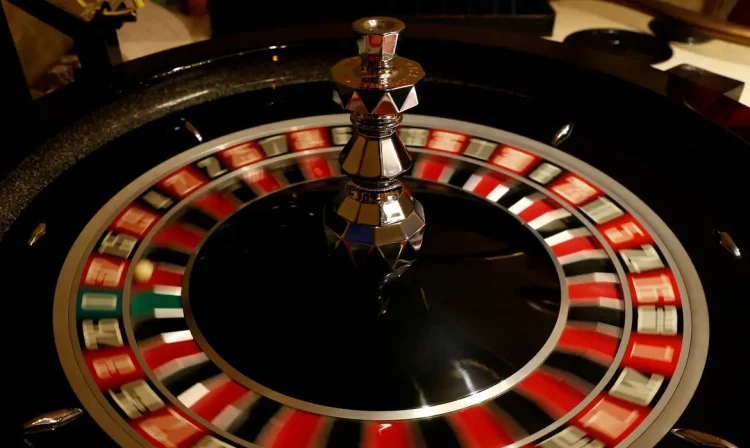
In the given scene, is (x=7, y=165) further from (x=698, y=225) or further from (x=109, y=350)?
(x=698, y=225)

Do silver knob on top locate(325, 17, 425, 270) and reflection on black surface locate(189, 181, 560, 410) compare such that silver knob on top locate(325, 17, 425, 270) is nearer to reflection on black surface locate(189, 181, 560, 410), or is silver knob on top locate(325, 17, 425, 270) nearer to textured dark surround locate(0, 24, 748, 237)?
reflection on black surface locate(189, 181, 560, 410)

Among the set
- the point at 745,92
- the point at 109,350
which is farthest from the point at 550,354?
the point at 745,92

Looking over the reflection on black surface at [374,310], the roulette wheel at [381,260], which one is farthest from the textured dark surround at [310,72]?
the reflection on black surface at [374,310]

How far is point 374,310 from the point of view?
3.38 feet

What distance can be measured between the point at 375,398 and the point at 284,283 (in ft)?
0.89

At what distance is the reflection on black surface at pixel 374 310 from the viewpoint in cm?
92

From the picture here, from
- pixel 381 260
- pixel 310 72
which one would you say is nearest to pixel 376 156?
pixel 381 260

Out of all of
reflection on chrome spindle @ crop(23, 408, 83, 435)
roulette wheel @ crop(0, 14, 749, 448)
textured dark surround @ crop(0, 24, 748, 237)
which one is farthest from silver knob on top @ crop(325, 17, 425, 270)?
textured dark surround @ crop(0, 24, 748, 237)

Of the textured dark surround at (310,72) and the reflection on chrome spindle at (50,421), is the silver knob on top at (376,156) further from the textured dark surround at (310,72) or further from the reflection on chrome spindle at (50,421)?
the textured dark surround at (310,72)

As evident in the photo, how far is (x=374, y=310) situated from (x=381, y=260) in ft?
0.29

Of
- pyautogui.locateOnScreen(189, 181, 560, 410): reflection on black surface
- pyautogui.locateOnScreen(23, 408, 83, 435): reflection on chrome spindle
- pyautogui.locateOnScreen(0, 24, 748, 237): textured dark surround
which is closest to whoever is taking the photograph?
pyautogui.locateOnScreen(23, 408, 83, 435): reflection on chrome spindle

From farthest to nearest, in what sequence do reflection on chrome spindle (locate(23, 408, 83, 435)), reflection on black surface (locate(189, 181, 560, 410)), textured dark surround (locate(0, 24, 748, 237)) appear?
textured dark surround (locate(0, 24, 748, 237)) < reflection on black surface (locate(189, 181, 560, 410)) < reflection on chrome spindle (locate(23, 408, 83, 435))

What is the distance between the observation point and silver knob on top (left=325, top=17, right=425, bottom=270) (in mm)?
937

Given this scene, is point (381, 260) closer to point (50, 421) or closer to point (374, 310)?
point (374, 310)
